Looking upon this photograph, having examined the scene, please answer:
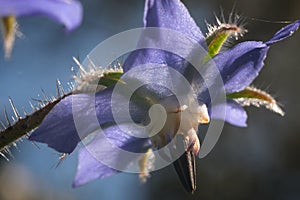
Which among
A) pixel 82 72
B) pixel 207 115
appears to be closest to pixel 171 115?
pixel 207 115

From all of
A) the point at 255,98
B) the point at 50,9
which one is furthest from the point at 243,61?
the point at 50,9

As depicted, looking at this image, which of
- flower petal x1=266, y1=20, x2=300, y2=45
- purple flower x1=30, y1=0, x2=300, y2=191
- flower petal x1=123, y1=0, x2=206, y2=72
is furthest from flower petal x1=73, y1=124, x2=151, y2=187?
flower petal x1=266, y1=20, x2=300, y2=45

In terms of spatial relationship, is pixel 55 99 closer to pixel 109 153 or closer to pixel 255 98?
pixel 109 153

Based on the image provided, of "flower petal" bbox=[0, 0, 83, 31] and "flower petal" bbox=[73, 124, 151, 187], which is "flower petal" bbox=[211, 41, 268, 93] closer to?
"flower petal" bbox=[73, 124, 151, 187]

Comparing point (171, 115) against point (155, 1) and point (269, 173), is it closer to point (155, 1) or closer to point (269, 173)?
point (155, 1)

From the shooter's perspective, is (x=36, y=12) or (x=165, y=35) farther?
(x=165, y=35)
